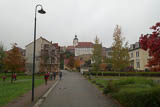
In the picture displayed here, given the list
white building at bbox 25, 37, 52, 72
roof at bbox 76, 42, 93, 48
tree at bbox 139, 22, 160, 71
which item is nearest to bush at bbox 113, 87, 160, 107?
tree at bbox 139, 22, 160, 71

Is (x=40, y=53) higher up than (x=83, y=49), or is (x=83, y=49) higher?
(x=83, y=49)

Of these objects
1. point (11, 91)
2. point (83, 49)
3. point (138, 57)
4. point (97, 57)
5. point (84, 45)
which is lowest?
point (11, 91)

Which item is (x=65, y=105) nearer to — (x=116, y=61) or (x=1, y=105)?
(x=1, y=105)

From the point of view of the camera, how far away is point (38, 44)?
5484cm

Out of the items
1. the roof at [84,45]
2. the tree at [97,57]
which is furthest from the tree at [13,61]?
the roof at [84,45]

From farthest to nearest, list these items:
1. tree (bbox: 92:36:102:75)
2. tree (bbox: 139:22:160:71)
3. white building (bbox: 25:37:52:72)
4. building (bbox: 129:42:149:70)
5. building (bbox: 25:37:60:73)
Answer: white building (bbox: 25:37:52:72) → building (bbox: 25:37:60:73) → building (bbox: 129:42:149:70) → tree (bbox: 92:36:102:75) → tree (bbox: 139:22:160:71)

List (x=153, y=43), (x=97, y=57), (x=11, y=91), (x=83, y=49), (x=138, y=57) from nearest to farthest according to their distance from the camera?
(x=153, y=43) < (x=11, y=91) < (x=97, y=57) < (x=138, y=57) < (x=83, y=49)

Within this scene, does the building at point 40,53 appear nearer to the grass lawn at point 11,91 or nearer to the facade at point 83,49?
the grass lawn at point 11,91

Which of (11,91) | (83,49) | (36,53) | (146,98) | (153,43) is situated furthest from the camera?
(83,49)

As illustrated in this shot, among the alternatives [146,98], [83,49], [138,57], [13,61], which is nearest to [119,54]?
[13,61]

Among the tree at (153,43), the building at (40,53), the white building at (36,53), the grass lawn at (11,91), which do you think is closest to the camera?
the tree at (153,43)

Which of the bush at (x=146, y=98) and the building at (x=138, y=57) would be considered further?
the building at (x=138, y=57)

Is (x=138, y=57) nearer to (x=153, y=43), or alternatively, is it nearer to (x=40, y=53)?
(x=40, y=53)

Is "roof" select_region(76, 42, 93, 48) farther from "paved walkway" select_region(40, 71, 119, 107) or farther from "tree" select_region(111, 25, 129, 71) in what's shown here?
"paved walkway" select_region(40, 71, 119, 107)
